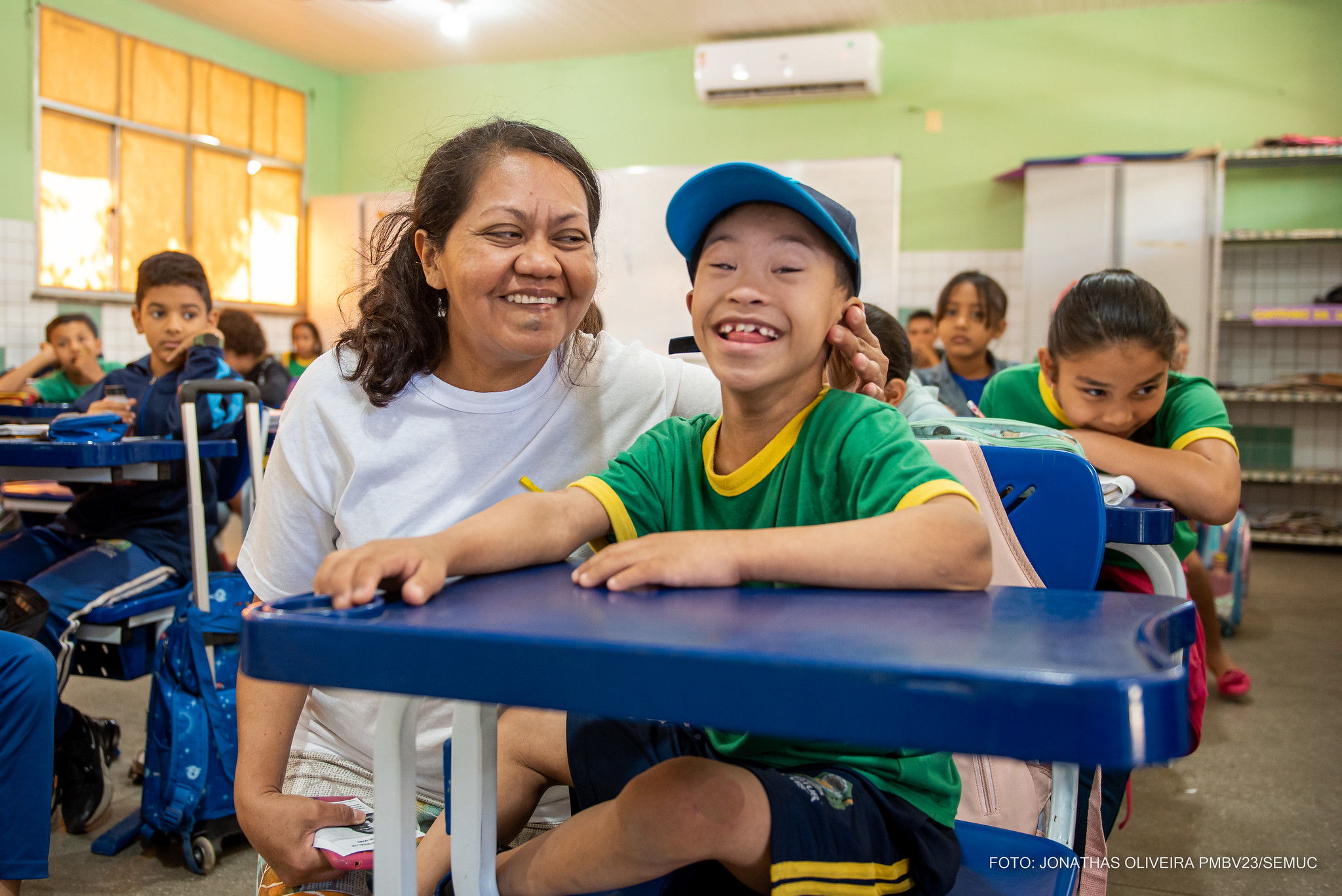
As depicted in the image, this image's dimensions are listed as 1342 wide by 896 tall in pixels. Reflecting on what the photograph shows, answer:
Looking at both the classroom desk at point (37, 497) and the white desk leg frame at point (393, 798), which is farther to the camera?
the classroom desk at point (37, 497)

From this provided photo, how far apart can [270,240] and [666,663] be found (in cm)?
818

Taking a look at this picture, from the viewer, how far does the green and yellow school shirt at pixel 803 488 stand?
32.7 inches

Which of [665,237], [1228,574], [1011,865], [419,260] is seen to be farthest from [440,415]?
[665,237]

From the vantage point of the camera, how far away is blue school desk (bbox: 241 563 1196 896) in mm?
470

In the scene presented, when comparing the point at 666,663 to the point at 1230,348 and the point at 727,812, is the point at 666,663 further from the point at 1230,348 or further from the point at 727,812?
the point at 1230,348

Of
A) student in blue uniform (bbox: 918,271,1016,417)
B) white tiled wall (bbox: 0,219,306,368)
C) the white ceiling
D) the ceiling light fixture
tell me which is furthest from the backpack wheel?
the white ceiling

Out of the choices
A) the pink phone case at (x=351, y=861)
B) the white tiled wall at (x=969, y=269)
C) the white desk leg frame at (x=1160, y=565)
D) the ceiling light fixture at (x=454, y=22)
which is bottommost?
the pink phone case at (x=351, y=861)

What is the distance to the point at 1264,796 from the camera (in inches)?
92.7

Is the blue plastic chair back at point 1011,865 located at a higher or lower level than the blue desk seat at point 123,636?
higher

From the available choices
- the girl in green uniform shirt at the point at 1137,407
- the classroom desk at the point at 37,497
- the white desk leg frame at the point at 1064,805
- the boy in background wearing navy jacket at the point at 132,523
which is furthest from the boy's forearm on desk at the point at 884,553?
the classroom desk at the point at 37,497

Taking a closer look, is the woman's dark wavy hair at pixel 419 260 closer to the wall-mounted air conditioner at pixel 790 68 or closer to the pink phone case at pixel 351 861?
the pink phone case at pixel 351 861

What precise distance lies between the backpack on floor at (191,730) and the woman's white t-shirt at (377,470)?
3.13 ft

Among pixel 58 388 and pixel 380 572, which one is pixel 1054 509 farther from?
pixel 58 388

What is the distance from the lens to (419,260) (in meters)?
1.34
